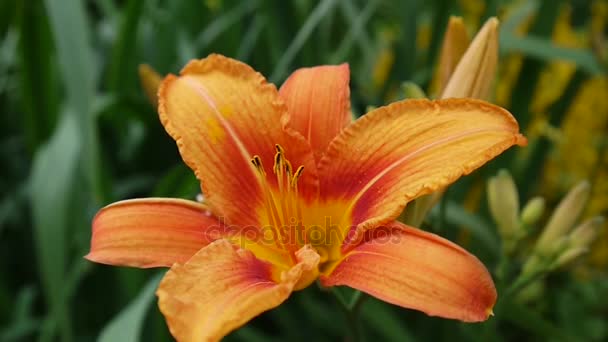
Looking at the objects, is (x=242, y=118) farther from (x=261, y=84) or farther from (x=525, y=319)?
(x=525, y=319)

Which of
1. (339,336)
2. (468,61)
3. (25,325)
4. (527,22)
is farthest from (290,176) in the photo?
(527,22)

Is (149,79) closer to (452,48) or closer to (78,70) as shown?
(78,70)

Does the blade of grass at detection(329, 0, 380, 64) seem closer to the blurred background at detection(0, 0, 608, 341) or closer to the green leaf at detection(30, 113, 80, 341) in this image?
the blurred background at detection(0, 0, 608, 341)

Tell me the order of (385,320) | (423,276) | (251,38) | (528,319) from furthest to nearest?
(251,38), (385,320), (528,319), (423,276)

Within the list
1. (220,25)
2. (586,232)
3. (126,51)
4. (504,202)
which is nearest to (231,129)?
(504,202)

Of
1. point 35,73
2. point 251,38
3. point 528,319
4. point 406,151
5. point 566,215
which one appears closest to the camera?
point 406,151

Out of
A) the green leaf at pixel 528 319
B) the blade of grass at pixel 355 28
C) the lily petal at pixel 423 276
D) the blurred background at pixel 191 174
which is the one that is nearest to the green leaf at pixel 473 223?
the blurred background at pixel 191 174
